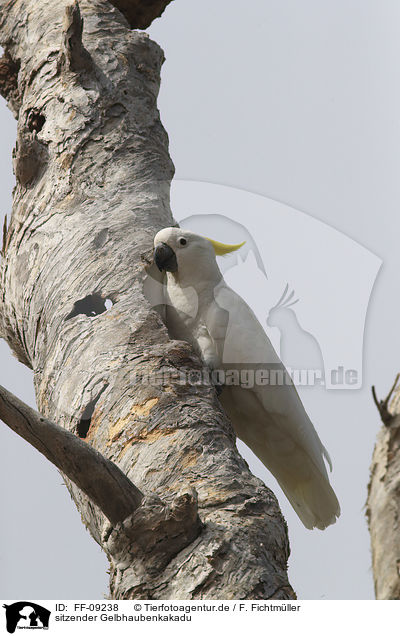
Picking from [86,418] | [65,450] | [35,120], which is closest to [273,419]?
[86,418]

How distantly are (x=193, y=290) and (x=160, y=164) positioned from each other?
0.59 meters

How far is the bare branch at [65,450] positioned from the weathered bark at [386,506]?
0.94m

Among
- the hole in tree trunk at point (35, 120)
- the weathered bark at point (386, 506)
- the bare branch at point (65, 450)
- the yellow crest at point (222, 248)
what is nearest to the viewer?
the weathered bark at point (386, 506)

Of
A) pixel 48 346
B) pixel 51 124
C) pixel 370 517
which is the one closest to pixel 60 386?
pixel 48 346

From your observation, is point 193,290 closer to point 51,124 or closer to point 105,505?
point 51,124

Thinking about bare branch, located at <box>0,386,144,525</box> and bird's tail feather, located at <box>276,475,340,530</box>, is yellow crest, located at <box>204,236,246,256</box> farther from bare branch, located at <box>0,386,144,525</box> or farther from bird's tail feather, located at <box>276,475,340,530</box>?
bare branch, located at <box>0,386,144,525</box>

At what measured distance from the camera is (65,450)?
5.57ft

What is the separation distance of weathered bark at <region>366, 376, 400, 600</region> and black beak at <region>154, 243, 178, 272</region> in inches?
77.9

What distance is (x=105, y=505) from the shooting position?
1.77m

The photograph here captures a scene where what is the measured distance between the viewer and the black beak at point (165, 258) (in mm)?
2824

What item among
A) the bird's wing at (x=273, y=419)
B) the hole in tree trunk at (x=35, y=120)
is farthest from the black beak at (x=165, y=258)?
the hole in tree trunk at (x=35, y=120)

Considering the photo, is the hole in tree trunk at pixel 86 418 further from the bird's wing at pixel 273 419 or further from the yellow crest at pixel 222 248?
A: the yellow crest at pixel 222 248

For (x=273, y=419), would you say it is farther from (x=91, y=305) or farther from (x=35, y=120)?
(x=35, y=120)

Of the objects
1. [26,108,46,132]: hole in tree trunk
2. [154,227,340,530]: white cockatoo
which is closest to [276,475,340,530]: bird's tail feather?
[154,227,340,530]: white cockatoo
